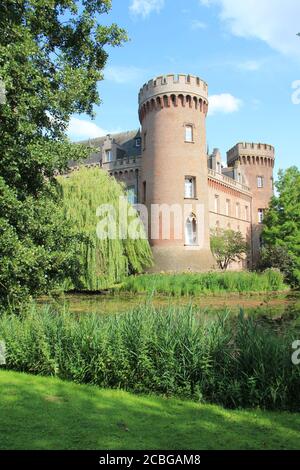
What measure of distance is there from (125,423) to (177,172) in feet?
87.8

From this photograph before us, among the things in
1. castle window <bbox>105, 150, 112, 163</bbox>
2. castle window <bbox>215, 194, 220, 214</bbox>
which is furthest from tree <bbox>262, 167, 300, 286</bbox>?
castle window <bbox>105, 150, 112, 163</bbox>

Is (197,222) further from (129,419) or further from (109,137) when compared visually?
(129,419)

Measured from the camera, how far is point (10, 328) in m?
7.70

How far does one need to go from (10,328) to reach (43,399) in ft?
7.62

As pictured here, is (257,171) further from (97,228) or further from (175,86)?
(97,228)

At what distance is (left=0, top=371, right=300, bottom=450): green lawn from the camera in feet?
13.9

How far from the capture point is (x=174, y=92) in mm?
30812

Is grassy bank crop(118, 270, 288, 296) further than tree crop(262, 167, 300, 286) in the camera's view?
No

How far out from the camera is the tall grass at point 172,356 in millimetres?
5609

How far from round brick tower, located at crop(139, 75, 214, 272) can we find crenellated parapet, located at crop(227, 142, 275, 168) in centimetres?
1417

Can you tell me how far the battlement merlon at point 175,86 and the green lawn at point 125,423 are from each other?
2772 centimetres

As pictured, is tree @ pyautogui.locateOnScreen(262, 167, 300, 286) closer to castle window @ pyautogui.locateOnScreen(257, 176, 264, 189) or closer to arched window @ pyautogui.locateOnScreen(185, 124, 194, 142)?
castle window @ pyautogui.locateOnScreen(257, 176, 264, 189)

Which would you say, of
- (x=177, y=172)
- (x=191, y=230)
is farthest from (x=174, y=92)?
(x=191, y=230)
